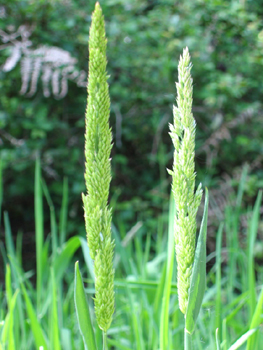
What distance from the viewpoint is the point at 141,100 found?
225 cm

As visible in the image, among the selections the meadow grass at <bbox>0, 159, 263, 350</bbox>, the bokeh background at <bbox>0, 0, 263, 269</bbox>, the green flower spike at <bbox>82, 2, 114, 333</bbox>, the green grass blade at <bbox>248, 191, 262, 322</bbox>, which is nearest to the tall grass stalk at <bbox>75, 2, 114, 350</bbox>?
the green flower spike at <bbox>82, 2, 114, 333</bbox>

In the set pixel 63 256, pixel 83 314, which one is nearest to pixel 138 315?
pixel 63 256

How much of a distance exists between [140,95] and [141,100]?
85mm

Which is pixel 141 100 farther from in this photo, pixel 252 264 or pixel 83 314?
pixel 83 314

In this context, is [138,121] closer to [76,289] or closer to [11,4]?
[11,4]

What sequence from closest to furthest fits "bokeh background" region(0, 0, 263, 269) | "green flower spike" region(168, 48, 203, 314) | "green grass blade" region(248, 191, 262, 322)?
"green flower spike" region(168, 48, 203, 314)
"green grass blade" region(248, 191, 262, 322)
"bokeh background" region(0, 0, 263, 269)

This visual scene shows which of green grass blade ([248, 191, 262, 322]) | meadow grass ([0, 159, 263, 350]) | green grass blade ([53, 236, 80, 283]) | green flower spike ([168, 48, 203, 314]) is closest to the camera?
green flower spike ([168, 48, 203, 314])

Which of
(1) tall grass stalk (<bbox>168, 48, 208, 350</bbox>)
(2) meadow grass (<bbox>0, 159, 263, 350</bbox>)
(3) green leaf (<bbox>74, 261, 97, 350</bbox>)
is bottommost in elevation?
(2) meadow grass (<bbox>0, 159, 263, 350</bbox>)

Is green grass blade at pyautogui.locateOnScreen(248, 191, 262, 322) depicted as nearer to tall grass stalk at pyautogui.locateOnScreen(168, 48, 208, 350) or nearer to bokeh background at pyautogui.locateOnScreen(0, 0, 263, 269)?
tall grass stalk at pyautogui.locateOnScreen(168, 48, 208, 350)

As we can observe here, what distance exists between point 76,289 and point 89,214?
9cm

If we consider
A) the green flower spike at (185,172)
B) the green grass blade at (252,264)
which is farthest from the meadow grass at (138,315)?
the green flower spike at (185,172)

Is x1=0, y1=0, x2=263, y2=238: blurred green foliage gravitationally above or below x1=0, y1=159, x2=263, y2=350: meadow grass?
above

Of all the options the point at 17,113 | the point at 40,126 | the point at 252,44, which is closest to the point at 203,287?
the point at 40,126

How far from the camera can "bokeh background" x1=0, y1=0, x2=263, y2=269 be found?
78.4 inches
